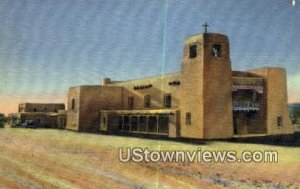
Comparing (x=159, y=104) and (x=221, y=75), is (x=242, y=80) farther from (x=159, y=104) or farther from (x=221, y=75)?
(x=159, y=104)

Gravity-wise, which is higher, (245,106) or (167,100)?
(167,100)

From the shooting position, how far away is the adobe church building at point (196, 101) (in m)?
17.8

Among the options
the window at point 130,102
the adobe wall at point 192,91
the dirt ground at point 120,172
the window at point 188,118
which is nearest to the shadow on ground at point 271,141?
the adobe wall at point 192,91

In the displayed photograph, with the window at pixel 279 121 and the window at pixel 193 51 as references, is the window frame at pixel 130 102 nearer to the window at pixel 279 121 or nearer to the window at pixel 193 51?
the window at pixel 193 51

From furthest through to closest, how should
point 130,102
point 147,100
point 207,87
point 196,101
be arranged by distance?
point 130,102, point 147,100, point 196,101, point 207,87

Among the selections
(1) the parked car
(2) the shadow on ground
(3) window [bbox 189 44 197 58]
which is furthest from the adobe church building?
(1) the parked car

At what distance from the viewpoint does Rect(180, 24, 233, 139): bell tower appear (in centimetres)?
1756

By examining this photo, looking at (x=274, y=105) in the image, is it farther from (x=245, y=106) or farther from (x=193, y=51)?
(x=193, y=51)

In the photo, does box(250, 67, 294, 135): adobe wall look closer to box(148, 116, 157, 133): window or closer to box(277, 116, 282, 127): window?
box(277, 116, 282, 127): window

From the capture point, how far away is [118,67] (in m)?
12.5

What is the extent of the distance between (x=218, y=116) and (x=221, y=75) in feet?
6.62

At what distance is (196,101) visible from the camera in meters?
18.1

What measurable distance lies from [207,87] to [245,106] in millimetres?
4080

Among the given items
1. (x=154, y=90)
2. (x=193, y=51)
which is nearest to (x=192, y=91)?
(x=193, y=51)
